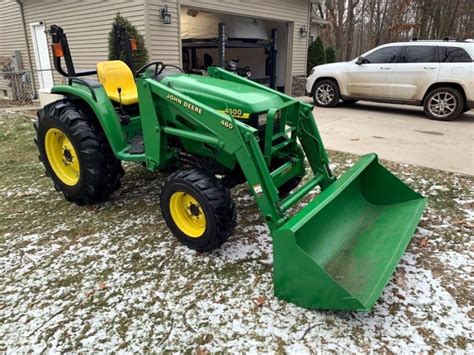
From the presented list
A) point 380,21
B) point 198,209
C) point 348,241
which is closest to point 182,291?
point 198,209

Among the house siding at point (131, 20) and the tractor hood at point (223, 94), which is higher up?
the house siding at point (131, 20)

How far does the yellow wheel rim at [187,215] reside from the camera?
9.65ft

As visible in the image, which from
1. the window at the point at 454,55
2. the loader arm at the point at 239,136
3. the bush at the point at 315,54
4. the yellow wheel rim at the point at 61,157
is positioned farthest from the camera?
the bush at the point at 315,54

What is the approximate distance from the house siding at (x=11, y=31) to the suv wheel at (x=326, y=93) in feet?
32.0

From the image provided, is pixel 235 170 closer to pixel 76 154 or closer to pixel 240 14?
pixel 76 154

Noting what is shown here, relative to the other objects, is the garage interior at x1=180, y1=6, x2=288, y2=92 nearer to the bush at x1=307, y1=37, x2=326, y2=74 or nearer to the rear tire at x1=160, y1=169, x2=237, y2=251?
the bush at x1=307, y1=37, x2=326, y2=74

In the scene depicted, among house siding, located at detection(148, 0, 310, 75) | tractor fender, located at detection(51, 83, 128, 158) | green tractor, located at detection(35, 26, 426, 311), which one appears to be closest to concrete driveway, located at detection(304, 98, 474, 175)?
green tractor, located at detection(35, 26, 426, 311)

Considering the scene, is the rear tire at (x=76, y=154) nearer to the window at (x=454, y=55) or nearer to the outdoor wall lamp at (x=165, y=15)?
the outdoor wall lamp at (x=165, y=15)

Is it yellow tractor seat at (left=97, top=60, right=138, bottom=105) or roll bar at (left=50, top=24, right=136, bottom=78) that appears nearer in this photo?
roll bar at (left=50, top=24, right=136, bottom=78)

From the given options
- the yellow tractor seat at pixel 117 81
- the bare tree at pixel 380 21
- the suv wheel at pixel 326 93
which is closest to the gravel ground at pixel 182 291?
the yellow tractor seat at pixel 117 81

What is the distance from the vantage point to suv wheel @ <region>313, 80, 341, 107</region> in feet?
31.9

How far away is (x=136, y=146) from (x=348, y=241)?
7.03ft

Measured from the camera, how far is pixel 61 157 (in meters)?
4.04

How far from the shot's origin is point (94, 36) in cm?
934
